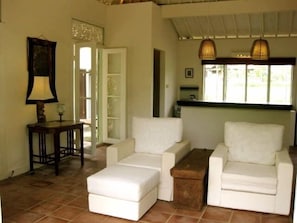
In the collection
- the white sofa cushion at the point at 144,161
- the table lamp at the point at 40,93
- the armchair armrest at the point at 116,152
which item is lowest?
the white sofa cushion at the point at 144,161

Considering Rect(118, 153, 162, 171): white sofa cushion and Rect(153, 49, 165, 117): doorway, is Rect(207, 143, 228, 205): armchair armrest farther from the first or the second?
Rect(153, 49, 165, 117): doorway

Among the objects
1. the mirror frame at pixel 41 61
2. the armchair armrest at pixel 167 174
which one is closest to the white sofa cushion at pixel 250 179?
the armchair armrest at pixel 167 174

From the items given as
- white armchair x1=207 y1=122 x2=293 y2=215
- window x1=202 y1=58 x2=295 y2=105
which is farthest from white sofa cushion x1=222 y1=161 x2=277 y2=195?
window x1=202 y1=58 x2=295 y2=105

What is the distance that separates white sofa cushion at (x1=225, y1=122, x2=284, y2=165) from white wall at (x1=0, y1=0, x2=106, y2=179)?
3072 mm

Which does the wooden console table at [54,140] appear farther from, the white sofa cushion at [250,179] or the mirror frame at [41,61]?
the white sofa cushion at [250,179]

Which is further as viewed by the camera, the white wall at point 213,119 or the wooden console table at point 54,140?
the white wall at point 213,119

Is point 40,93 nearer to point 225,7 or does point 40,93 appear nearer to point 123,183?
point 123,183

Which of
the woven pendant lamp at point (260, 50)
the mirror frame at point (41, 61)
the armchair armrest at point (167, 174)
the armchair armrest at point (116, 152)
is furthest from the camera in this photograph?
the woven pendant lamp at point (260, 50)

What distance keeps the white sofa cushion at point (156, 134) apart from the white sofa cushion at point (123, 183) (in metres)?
0.84

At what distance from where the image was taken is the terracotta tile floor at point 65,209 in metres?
3.47

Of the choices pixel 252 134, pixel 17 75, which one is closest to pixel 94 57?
pixel 17 75

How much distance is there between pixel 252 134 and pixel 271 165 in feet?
1.46

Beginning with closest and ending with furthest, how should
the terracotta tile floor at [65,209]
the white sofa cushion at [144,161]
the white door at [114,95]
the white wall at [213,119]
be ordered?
the terracotta tile floor at [65,209], the white sofa cushion at [144,161], the white wall at [213,119], the white door at [114,95]

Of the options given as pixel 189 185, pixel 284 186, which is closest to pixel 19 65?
pixel 189 185
